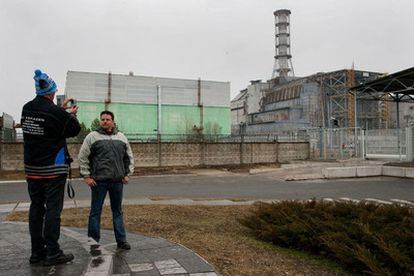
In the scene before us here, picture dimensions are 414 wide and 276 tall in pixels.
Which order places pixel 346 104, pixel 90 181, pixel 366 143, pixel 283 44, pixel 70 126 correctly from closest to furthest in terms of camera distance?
pixel 70 126 → pixel 90 181 → pixel 366 143 → pixel 346 104 → pixel 283 44

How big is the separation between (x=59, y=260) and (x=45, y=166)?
43.1 inches

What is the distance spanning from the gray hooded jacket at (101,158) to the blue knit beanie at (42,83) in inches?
33.8

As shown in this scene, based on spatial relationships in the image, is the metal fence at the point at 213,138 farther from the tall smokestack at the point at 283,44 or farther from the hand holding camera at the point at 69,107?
the tall smokestack at the point at 283,44

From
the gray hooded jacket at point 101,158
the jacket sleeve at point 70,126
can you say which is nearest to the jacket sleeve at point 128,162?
the gray hooded jacket at point 101,158

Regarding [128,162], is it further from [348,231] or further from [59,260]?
[348,231]

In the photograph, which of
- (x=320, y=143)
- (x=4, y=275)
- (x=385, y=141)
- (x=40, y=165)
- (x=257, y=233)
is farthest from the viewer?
(x=320, y=143)

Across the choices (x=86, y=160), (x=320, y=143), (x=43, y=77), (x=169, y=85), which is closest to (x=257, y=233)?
(x=86, y=160)

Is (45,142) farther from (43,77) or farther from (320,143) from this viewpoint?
(320,143)

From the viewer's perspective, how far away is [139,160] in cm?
2827

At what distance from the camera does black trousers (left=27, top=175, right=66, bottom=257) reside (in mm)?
4742

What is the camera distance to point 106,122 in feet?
18.3

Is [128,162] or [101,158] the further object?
[128,162]

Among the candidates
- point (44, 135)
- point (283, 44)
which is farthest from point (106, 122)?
point (283, 44)

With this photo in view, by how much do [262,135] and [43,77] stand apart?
Result: 29.1 m
